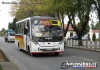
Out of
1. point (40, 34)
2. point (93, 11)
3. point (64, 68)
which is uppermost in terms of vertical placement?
point (93, 11)

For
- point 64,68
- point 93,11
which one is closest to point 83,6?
point 93,11

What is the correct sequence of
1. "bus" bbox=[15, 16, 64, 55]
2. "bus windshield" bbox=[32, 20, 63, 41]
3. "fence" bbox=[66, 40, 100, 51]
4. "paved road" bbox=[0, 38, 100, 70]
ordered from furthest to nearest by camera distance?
1. "fence" bbox=[66, 40, 100, 51]
2. "bus windshield" bbox=[32, 20, 63, 41]
3. "bus" bbox=[15, 16, 64, 55]
4. "paved road" bbox=[0, 38, 100, 70]

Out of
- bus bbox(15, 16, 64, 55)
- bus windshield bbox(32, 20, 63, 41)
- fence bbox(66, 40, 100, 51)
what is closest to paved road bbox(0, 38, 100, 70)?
bus bbox(15, 16, 64, 55)

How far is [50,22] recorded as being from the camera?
20922mm

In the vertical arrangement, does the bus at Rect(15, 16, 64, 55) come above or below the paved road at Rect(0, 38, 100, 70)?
above

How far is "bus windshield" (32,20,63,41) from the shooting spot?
20078mm

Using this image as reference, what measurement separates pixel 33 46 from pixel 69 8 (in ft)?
44.0

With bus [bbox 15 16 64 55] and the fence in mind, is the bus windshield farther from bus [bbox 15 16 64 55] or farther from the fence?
the fence

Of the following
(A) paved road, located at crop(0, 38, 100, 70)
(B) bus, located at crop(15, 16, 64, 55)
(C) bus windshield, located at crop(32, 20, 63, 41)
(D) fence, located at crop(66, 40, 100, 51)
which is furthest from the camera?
(D) fence, located at crop(66, 40, 100, 51)

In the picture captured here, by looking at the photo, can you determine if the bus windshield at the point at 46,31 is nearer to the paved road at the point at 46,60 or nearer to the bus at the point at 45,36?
the bus at the point at 45,36

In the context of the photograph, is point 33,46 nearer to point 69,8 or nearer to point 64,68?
point 64,68

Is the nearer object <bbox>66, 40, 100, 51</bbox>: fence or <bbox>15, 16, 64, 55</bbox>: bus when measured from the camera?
<bbox>15, 16, 64, 55</bbox>: bus

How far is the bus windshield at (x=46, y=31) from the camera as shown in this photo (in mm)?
20078

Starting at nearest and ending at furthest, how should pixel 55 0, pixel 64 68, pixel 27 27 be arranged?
pixel 64 68 → pixel 27 27 → pixel 55 0
